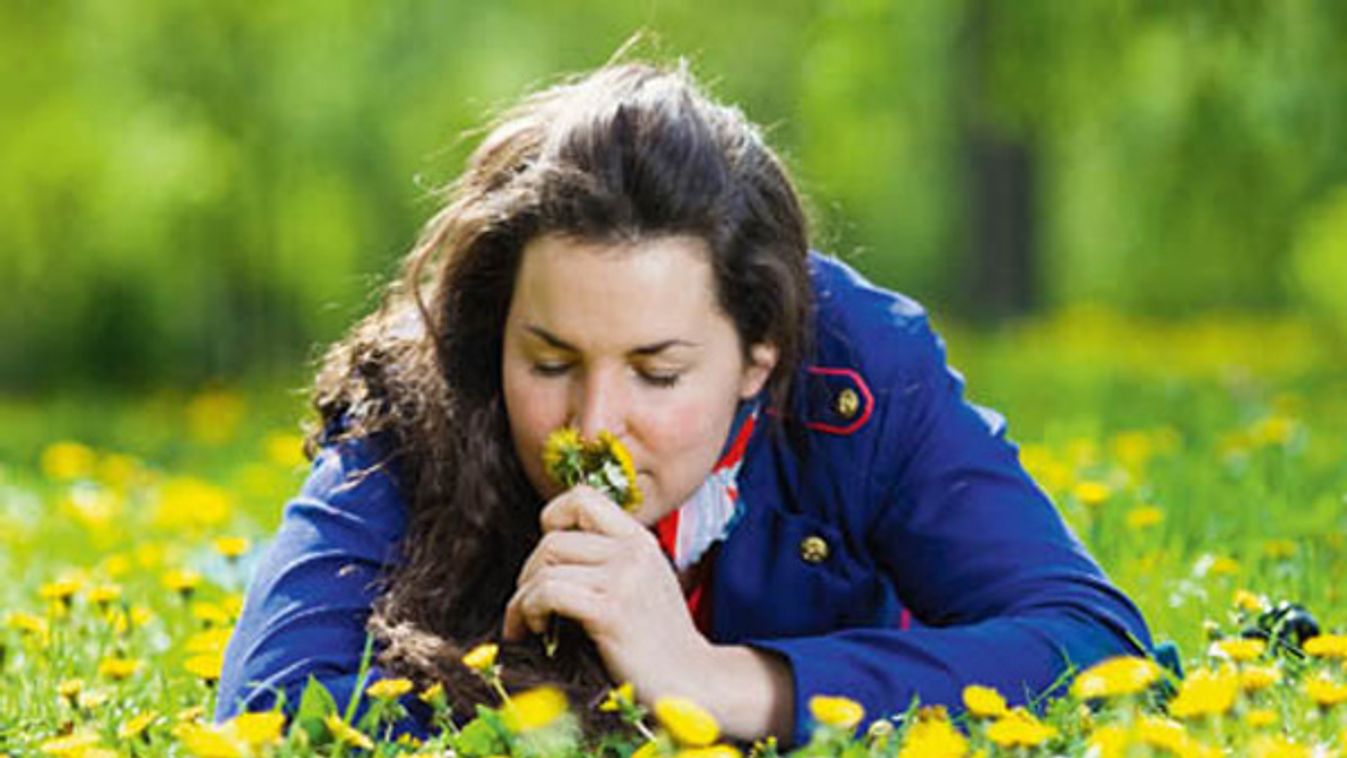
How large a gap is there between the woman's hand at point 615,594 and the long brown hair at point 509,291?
0.38 ft

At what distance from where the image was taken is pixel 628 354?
2.51 m

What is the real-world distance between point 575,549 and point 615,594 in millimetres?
72

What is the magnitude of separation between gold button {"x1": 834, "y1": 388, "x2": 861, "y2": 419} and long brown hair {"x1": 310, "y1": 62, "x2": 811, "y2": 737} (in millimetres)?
98

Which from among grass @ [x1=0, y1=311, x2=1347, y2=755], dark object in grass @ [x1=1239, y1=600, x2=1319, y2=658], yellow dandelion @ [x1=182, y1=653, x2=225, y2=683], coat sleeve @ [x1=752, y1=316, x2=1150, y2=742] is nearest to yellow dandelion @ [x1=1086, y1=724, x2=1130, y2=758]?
grass @ [x1=0, y1=311, x2=1347, y2=755]

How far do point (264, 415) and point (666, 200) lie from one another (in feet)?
18.2

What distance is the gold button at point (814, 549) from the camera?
291 cm

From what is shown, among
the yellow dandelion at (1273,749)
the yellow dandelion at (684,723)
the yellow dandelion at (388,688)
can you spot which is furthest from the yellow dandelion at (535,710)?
the yellow dandelion at (1273,749)

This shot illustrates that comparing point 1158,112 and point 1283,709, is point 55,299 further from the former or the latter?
point 1283,709

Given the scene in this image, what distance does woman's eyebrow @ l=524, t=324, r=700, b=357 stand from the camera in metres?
2.51

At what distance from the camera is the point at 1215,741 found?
2.18m

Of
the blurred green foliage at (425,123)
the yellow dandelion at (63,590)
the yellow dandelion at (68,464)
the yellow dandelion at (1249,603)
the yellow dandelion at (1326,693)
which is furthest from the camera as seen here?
the blurred green foliage at (425,123)

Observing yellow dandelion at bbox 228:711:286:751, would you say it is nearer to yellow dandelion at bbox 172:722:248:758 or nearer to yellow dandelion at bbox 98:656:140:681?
yellow dandelion at bbox 172:722:248:758

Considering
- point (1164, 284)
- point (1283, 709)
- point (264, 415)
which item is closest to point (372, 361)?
point (1283, 709)

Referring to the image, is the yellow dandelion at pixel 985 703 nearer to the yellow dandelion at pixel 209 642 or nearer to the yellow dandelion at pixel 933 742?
the yellow dandelion at pixel 933 742
